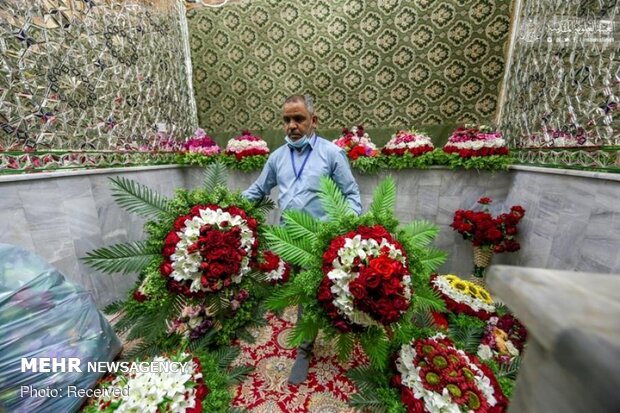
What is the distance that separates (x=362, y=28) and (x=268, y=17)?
142 centimetres

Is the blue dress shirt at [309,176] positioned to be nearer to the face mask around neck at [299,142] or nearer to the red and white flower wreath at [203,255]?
the face mask around neck at [299,142]

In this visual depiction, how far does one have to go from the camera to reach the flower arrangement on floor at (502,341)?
5.32ft

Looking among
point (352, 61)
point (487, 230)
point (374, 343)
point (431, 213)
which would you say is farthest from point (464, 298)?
point (352, 61)

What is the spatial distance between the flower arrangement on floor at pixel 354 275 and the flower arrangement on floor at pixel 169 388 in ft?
2.02

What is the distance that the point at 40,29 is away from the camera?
75.8 inches

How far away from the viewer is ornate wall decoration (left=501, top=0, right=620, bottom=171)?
5.68 feet

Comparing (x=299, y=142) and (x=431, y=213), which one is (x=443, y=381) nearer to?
(x=299, y=142)

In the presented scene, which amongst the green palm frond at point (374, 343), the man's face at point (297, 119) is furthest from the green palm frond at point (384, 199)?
the man's face at point (297, 119)

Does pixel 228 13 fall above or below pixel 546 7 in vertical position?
above

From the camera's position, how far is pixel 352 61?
3.56 m

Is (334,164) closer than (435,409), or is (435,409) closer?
(435,409)

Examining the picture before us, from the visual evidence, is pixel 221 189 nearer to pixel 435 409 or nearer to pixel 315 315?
pixel 315 315

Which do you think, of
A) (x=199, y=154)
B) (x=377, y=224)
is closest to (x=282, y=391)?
(x=377, y=224)

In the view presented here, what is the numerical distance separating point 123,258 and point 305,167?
1181 millimetres
